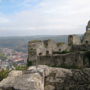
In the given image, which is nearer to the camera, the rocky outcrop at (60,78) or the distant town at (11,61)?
the rocky outcrop at (60,78)

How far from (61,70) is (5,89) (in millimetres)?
2024

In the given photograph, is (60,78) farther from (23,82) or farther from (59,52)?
(59,52)

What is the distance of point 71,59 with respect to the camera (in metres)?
17.4

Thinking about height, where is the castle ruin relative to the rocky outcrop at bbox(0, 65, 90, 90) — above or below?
below

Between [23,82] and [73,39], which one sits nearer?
[23,82]

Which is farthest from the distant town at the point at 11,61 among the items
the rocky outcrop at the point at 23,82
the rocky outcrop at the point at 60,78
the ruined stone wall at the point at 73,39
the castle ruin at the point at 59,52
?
the rocky outcrop at the point at 23,82

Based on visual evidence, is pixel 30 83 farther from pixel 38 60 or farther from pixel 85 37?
pixel 85 37

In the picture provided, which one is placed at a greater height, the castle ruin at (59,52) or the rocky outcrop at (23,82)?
the rocky outcrop at (23,82)

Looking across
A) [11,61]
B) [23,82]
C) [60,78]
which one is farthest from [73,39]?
Result: [11,61]

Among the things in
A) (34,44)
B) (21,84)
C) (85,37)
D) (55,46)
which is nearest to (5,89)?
(21,84)

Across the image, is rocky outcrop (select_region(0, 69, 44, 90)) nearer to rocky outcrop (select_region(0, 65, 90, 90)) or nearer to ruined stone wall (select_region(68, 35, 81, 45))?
rocky outcrop (select_region(0, 65, 90, 90))

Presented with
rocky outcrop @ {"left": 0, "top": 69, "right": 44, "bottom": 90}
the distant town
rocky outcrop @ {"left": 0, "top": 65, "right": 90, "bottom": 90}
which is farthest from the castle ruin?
the distant town

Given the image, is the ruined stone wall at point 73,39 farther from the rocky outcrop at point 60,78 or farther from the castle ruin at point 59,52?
the rocky outcrop at point 60,78

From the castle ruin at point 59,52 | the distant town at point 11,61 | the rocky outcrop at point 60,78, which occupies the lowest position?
the distant town at point 11,61
